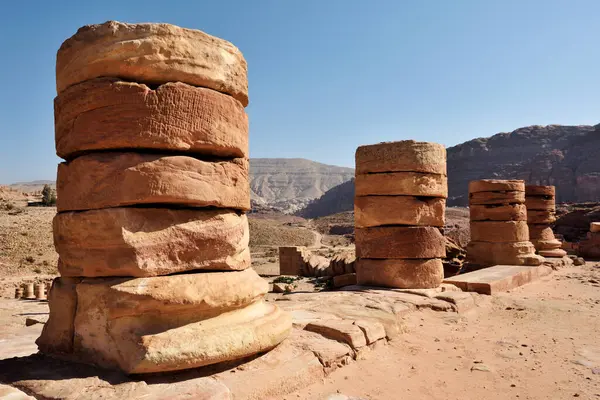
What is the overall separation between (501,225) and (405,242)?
525 cm

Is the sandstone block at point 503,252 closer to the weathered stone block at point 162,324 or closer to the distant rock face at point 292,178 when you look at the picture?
the weathered stone block at point 162,324

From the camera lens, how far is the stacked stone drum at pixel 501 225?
1088 centimetres

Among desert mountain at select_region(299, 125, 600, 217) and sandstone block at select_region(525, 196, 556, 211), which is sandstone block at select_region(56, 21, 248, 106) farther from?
desert mountain at select_region(299, 125, 600, 217)

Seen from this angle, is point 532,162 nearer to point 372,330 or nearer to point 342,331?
point 372,330

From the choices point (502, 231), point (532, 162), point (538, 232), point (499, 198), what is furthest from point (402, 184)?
point (532, 162)

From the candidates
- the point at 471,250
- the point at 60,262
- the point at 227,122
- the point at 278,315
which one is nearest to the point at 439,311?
the point at 278,315

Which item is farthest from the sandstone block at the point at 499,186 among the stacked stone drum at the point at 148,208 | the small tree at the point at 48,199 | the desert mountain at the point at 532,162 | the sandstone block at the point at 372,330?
the desert mountain at the point at 532,162

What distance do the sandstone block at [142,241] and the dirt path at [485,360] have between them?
124cm

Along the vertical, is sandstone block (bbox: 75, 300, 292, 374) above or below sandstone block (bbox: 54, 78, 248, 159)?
below

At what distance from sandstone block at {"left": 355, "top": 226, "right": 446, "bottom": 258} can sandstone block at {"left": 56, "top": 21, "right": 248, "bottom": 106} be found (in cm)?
417

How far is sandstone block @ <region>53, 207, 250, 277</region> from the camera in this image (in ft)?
10.3

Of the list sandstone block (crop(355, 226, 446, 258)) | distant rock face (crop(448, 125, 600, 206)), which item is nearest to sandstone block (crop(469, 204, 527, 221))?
sandstone block (crop(355, 226, 446, 258))

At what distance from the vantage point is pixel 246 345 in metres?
3.30

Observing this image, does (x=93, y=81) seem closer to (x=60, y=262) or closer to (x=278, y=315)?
(x=60, y=262)
